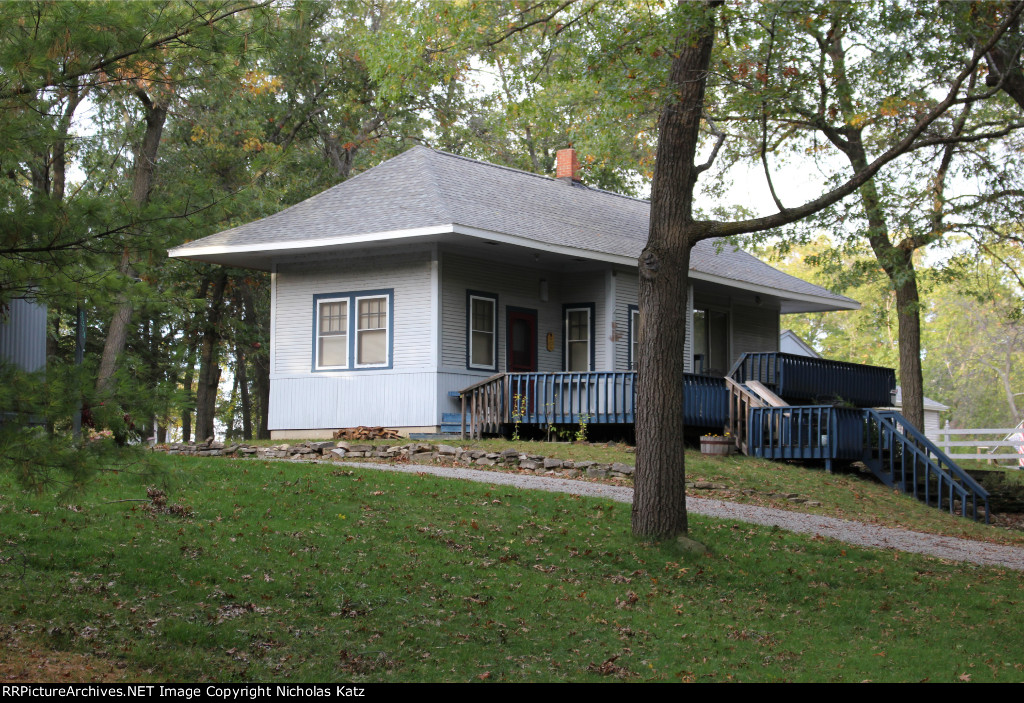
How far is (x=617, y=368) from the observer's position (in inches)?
912

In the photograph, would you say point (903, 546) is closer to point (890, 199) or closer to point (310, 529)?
point (310, 529)

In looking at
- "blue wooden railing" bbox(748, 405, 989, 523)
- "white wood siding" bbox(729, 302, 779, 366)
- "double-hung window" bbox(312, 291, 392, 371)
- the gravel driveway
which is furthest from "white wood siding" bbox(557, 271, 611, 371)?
the gravel driveway

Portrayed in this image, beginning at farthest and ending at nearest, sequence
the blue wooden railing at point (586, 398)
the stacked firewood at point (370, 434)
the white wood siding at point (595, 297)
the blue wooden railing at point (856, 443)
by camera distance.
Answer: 1. the white wood siding at point (595, 297)
2. the stacked firewood at point (370, 434)
3. the blue wooden railing at point (586, 398)
4. the blue wooden railing at point (856, 443)

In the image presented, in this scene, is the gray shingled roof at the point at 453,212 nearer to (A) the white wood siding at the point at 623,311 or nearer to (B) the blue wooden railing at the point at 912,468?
(A) the white wood siding at the point at 623,311

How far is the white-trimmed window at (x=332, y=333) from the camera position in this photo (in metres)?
21.8

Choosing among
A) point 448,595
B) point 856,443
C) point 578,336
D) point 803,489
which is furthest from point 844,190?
point 578,336

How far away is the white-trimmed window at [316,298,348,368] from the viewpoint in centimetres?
2181

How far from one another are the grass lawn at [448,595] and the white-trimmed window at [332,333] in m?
8.79

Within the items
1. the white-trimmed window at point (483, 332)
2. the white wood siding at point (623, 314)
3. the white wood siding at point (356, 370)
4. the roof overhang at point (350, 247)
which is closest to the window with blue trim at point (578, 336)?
the white wood siding at point (623, 314)

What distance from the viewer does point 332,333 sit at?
21.9m

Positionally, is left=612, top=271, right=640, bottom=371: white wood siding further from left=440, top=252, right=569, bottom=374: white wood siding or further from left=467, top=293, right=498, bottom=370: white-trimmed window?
left=467, top=293, right=498, bottom=370: white-trimmed window

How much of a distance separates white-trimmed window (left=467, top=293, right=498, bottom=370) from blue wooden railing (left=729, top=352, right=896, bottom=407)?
5.23 metres

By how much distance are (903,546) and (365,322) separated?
11.9 meters

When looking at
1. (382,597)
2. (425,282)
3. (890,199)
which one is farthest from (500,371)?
(382,597)
